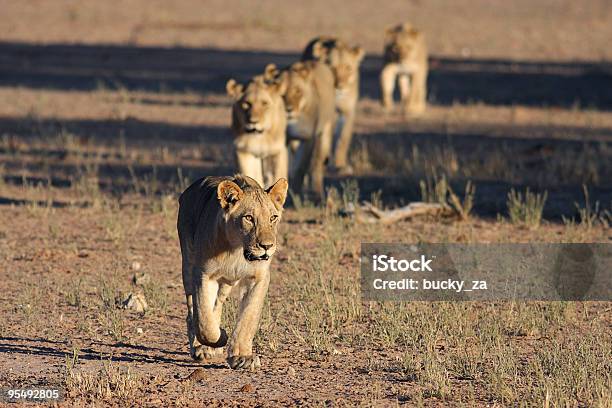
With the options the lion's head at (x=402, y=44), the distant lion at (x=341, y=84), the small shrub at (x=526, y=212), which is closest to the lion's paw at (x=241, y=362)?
the small shrub at (x=526, y=212)

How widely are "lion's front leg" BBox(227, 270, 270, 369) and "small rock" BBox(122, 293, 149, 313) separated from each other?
1820 millimetres

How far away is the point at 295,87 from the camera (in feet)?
42.1

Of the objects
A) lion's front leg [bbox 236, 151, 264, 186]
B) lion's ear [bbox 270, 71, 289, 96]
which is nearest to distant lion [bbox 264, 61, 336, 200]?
lion's ear [bbox 270, 71, 289, 96]

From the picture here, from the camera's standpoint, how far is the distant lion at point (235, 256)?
283 inches

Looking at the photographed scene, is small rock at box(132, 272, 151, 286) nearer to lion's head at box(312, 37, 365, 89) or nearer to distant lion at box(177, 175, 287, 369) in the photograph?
distant lion at box(177, 175, 287, 369)

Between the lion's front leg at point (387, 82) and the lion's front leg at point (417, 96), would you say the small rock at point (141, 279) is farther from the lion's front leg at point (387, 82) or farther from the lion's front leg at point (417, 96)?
the lion's front leg at point (387, 82)

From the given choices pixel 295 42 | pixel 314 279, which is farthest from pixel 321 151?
pixel 295 42

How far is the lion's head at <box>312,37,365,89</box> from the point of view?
15062mm

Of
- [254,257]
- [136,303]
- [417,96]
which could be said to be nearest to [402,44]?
[417,96]

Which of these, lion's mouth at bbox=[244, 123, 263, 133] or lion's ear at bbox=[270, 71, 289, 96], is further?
lion's ear at bbox=[270, 71, 289, 96]

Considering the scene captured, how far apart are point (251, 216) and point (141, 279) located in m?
3.16

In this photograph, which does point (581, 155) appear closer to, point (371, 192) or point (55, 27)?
point (371, 192)

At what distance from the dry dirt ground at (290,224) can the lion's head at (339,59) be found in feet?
3.37

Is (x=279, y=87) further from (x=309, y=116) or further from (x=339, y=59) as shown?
(x=339, y=59)
